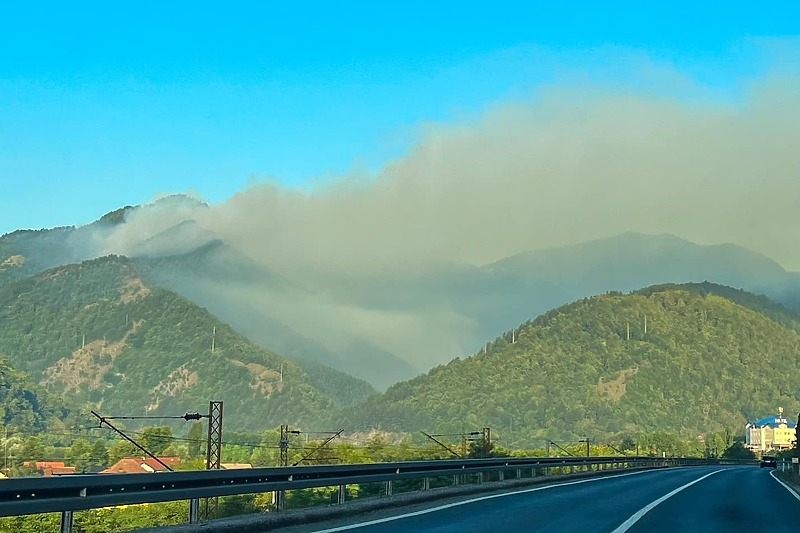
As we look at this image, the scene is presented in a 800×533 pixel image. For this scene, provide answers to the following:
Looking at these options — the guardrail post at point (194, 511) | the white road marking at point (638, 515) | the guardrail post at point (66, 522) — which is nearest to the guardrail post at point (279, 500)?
the guardrail post at point (194, 511)

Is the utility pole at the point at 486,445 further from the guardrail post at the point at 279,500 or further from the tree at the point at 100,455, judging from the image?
the tree at the point at 100,455

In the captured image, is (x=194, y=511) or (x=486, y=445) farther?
(x=486, y=445)

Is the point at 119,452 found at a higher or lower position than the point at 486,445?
lower

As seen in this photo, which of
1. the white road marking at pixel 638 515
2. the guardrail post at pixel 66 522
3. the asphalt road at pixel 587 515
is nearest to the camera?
the guardrail post at pixel 66 522

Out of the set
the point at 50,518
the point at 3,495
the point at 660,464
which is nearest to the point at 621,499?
the point at 3,495

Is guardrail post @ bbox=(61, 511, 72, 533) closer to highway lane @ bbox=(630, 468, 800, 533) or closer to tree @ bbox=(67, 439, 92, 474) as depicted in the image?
highway lane @ bbox=(630, 468, 800, 533)

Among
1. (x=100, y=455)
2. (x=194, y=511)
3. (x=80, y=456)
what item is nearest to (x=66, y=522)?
(x=194, y=511)

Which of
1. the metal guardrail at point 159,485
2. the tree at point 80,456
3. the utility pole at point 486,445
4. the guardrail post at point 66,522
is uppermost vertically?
the metal guardrail at point 159,485

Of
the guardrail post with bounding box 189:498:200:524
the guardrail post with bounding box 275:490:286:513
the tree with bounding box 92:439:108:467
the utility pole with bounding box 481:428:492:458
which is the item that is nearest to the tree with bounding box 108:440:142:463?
the tree with bounding box 92:439:108:467

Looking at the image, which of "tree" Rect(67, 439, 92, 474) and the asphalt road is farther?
"tree" Rect(67, 439, 92, 474)

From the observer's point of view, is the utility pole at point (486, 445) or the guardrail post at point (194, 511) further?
the utility pole at point (486, 445)

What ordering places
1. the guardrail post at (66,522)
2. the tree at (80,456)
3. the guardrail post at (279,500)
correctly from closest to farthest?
1. the guardrail post at (66,522)
2. the guardrail post at (279,500)
3. the tree at (80,456)

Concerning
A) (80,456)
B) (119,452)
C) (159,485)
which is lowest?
(80,456)

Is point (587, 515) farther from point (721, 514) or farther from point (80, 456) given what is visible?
point (80, 456)
